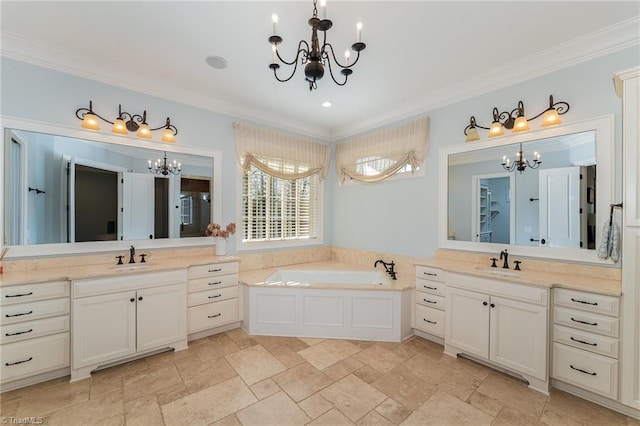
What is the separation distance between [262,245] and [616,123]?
393cm

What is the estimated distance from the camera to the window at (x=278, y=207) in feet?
12.7

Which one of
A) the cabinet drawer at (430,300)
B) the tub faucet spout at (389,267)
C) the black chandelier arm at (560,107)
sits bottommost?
the cabinet drawer at (430,300)

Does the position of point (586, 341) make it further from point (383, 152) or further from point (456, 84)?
point (383, 152)

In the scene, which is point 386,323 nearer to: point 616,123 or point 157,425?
point 157,425

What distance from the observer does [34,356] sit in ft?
7.13

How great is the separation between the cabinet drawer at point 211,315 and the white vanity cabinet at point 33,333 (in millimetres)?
1005

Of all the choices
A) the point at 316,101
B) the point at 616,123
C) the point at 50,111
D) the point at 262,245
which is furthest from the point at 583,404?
the point at 50,111

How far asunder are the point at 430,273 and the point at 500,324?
78 centimetres

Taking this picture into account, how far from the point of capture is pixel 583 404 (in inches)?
80.0

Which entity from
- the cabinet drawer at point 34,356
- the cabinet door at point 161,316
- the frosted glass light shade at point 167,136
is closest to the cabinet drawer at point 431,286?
the cabinet door at point 161,316

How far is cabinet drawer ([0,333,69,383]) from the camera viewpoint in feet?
6.86

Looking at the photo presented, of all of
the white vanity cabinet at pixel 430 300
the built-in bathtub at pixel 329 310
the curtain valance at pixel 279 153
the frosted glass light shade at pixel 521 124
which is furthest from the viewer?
the curtain valance at pixel 279 153

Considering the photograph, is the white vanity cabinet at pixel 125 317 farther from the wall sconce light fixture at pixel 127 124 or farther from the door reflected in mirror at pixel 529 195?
the door reflected in mirror at pixel 529 195

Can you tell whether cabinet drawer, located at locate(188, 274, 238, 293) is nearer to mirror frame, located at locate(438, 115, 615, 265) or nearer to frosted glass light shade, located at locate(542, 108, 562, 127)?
mirror frame, located at locate(438, 115, 615, 265)
